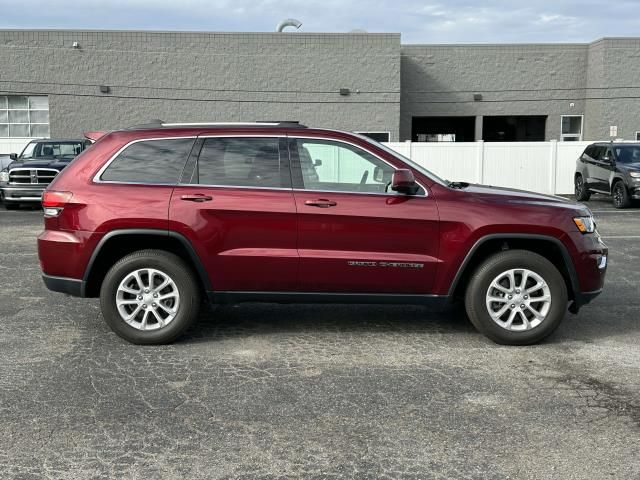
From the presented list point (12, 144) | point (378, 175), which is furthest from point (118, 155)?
point (12, 144)

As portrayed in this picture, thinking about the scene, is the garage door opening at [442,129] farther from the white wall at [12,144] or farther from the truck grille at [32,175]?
the truck grille at [32,175]

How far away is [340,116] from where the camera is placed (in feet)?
95.6

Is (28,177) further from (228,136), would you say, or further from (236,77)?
(228,136)

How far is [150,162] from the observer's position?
18.6 ft

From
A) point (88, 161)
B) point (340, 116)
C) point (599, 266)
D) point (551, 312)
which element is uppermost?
point (340, 116)

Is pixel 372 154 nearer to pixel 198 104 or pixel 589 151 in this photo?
pixel 589 151

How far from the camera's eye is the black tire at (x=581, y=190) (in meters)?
20.4

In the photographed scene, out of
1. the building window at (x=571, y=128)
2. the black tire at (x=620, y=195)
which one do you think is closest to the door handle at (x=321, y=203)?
the black tire at (x=620, y=195)

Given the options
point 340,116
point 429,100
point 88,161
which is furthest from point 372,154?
point 429,100

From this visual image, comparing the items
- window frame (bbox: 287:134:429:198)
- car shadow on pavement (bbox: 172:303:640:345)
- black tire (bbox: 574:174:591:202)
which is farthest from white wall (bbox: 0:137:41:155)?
window frame (bbox: 287:134:429:198)

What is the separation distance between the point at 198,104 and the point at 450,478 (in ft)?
88.2

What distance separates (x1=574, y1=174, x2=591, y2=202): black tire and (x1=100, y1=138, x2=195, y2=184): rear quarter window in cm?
1709

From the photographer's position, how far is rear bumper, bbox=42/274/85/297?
5.59m

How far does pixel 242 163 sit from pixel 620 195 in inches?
585
